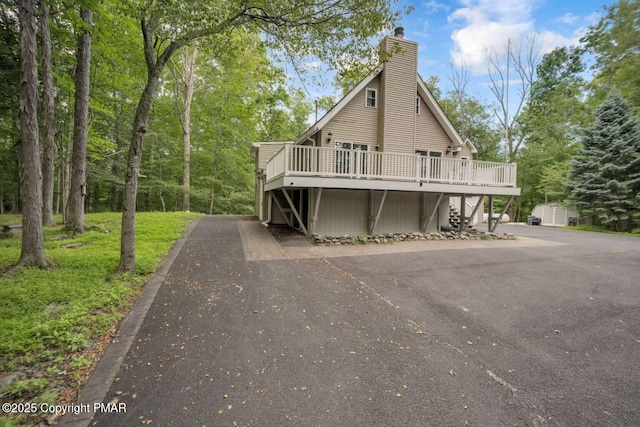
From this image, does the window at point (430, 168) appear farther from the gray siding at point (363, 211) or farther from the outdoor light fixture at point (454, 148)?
the outdoor light fixture at point (454, 148)

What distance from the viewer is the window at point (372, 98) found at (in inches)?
446

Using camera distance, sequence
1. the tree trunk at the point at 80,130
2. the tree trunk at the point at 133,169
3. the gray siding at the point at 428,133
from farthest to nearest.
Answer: the gray siding at the point at 428,133 < the tree trunk at the point at 80,130 < the tree trunk at the point at 133,169

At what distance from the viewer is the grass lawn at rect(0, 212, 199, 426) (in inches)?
90.6

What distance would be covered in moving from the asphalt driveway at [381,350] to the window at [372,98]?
7967 mm

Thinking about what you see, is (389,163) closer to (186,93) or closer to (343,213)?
(343,213)

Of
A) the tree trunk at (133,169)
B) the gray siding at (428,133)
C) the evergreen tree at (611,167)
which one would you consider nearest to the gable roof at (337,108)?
the gray siding at (428,133)

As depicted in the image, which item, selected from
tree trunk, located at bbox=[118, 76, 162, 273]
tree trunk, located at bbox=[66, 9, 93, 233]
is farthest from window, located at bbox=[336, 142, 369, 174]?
tree trunk, located at bbox=[66, 9, 93, 233]

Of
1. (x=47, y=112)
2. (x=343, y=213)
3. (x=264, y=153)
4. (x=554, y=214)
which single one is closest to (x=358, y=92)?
(x=343, y=213)

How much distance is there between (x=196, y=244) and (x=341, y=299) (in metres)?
5.70

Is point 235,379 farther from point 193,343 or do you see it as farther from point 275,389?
point 193,343

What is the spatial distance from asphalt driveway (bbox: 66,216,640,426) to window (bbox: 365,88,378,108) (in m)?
7.97

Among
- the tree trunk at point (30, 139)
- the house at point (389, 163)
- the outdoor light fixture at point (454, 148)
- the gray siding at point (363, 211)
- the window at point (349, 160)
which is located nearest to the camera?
the tree trunk at point (30, 139)

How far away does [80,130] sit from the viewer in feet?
26.1

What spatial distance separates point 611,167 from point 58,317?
23.8m
